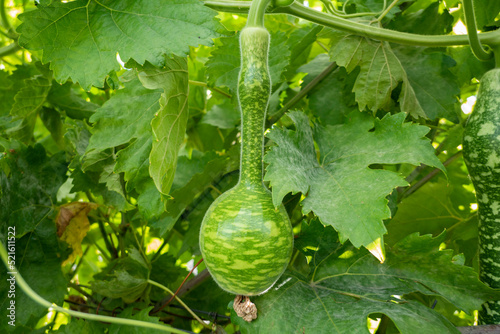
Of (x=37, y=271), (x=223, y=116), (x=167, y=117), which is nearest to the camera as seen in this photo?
(x=167, y=117)

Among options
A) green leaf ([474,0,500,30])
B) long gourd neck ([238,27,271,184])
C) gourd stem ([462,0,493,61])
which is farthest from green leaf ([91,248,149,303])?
green leaf ([474,0,500,30])

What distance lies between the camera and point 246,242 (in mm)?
625

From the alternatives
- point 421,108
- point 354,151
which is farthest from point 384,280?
point 421,108

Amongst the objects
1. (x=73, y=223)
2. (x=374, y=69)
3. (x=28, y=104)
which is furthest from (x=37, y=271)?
(x=374, y=69)

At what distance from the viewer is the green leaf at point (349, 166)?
64cm

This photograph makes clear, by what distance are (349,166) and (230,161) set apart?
317 mm

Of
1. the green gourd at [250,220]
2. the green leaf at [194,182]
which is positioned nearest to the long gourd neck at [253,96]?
the green gourd at [250,220]

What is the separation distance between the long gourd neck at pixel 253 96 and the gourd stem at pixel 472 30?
42 cm

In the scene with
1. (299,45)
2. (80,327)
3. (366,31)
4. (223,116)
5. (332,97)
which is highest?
(366,31)

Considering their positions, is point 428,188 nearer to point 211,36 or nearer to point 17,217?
point 211,36

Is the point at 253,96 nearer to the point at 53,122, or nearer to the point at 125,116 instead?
the point at 125,116

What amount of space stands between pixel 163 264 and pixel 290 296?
539mm

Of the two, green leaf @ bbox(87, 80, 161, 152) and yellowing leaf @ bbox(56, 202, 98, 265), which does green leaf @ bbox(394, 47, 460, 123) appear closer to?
green leaf @ bbox(87, 80, 161, 152)

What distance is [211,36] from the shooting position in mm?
750
